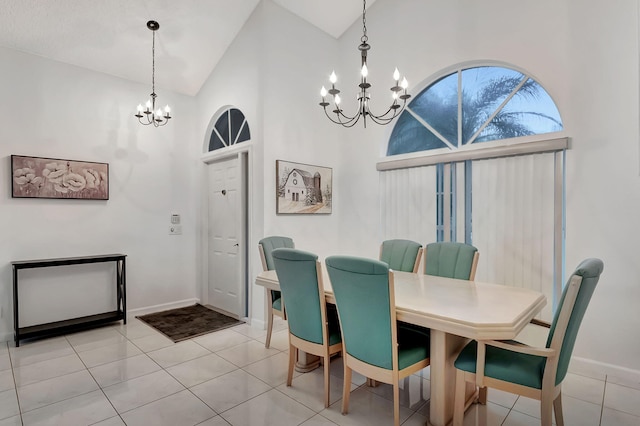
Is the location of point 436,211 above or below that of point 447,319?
above

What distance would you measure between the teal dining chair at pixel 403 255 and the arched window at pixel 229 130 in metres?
2.19

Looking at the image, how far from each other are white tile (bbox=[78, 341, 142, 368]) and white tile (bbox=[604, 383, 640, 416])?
3878 millimetres

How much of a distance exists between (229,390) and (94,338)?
2041mm

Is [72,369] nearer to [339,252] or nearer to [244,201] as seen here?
[244,201]

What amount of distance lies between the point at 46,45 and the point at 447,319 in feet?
15.4

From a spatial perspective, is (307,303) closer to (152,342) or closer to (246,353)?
(246,353)

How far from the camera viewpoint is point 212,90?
15.4ft

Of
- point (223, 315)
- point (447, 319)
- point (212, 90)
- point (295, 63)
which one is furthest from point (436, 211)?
point (212, 90)

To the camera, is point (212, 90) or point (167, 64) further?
point (212, 90)

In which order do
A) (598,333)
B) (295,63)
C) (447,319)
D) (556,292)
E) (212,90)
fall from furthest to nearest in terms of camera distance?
(212,90), (295,63), (556,292), (598,333), (447,319)

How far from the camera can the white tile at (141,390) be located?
2.35 meters

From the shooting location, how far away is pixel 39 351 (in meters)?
3.25

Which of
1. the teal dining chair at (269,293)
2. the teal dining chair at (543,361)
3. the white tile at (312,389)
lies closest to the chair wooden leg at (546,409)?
the teal dining chair at (543,361)

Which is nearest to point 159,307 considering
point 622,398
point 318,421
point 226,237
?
point 226,237
